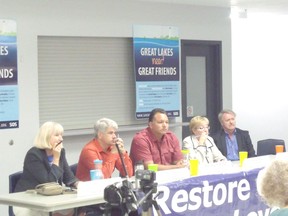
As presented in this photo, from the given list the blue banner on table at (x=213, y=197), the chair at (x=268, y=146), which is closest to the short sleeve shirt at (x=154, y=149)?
the blue banner on table at (x=213, y=197)

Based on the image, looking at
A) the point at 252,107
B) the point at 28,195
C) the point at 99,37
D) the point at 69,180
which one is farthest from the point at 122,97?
the point at 252,107

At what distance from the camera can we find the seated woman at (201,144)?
253 inches

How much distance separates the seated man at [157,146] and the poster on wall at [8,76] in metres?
1.30

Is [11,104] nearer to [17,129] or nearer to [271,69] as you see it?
→ [17,129]

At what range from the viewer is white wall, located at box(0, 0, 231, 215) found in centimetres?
670

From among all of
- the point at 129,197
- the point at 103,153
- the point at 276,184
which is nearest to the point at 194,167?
the point at 103,153

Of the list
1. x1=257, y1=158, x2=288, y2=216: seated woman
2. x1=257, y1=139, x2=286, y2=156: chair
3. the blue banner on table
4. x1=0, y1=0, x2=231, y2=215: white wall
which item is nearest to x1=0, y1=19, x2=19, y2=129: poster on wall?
x1=0, y1=0, x2=231, y2=215: white wall

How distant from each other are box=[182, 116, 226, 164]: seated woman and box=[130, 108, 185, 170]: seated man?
14 cm

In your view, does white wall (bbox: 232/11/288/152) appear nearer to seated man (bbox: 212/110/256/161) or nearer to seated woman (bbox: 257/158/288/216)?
seated man (bbox: 212/110/256/161)

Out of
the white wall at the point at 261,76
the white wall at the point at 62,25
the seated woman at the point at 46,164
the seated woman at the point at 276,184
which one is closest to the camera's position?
the seated woman at the point at 276,184

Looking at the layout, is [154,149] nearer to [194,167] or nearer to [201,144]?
[201,144]

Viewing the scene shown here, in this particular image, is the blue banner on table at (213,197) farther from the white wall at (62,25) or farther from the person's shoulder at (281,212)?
the white wall at (62,25)

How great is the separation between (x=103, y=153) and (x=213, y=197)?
125 centimetres

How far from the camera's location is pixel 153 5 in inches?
315
